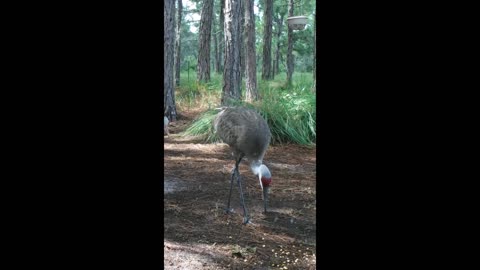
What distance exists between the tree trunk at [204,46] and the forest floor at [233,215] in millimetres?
7191

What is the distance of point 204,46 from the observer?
13828 millimetres

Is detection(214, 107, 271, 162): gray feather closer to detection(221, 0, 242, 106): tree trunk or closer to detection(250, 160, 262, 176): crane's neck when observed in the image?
detection(250, 160, 262, 176): crane's neck

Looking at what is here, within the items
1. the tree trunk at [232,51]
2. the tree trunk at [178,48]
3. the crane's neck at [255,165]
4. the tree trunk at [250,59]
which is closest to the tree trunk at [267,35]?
the tree trunk at [178,48]

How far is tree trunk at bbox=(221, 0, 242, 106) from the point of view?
27.1 ft

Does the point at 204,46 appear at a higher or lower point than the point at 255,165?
higher

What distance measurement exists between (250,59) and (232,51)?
1293mm

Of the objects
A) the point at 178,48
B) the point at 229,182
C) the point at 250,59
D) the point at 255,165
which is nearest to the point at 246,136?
the point at 255,165

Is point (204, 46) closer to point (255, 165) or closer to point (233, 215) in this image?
point (255, 165)

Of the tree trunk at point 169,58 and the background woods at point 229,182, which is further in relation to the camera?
the tree trunk at point 169,58

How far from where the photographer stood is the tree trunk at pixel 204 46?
13.6m

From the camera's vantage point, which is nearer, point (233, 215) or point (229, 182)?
point (233, 215)

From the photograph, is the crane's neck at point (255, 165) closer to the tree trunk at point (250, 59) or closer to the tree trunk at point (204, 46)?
the tree trunk at point (250, 59)
